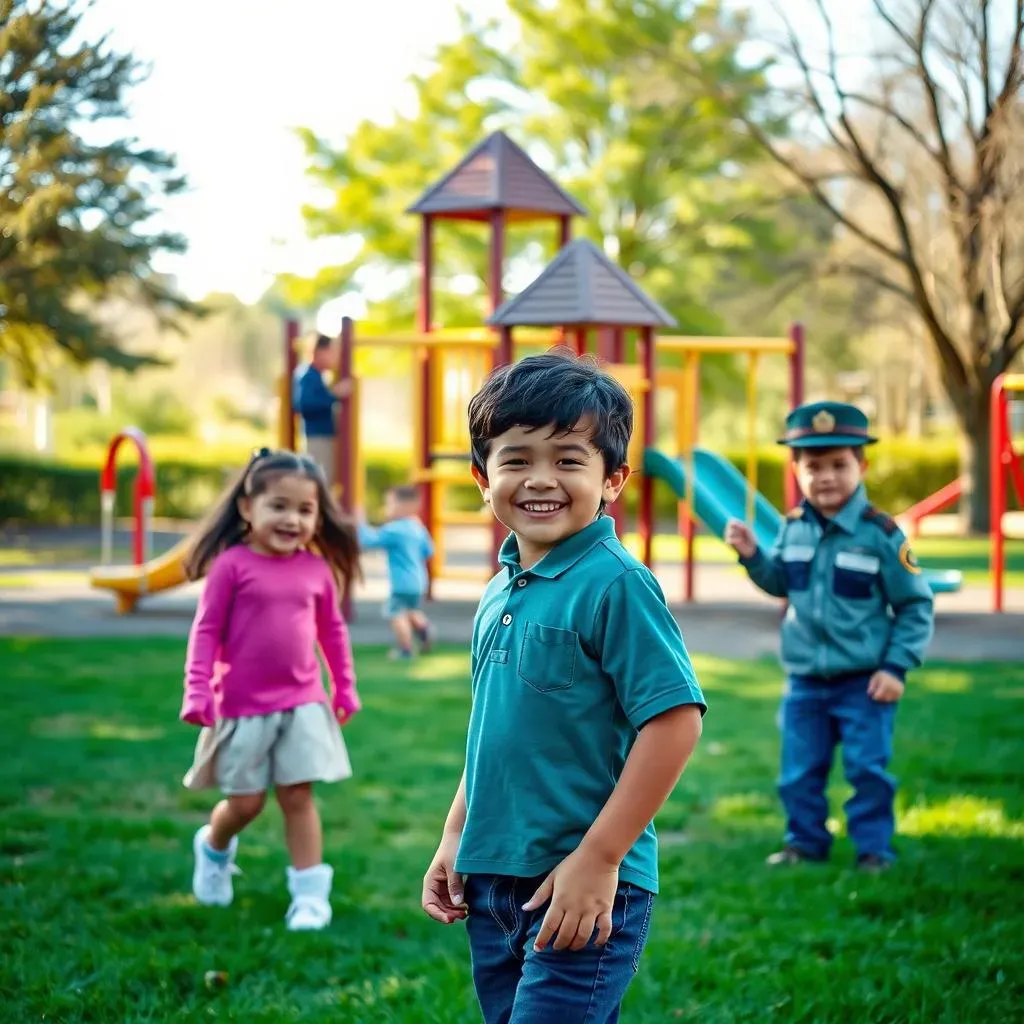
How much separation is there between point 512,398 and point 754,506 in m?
9.86

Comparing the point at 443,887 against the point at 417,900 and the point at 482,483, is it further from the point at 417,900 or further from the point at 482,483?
the point at 417,900

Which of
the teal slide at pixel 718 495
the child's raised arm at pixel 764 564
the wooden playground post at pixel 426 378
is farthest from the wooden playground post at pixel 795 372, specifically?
the child's raised arm at pixel 764 564

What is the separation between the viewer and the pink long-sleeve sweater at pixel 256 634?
439cm

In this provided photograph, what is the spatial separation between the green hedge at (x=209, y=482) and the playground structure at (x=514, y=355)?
13.7 meters

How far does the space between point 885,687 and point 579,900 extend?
2.94 meters

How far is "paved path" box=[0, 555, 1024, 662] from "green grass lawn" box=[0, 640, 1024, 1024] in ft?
10.9

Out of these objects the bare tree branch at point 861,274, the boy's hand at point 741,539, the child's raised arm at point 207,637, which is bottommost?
the child's raised arm at point 207,637

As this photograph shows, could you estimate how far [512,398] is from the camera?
7.82 ft

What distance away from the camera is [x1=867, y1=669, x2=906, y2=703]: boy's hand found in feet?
16.1

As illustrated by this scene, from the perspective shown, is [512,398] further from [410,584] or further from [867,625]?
[410,584]

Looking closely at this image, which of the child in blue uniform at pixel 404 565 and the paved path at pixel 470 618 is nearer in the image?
the child in blue uniform at pixel 404 565

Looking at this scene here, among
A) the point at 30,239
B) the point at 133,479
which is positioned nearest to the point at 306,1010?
the point at 30,239

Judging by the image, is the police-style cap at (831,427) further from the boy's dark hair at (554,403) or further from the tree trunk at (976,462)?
the tree trunk at (976,462)

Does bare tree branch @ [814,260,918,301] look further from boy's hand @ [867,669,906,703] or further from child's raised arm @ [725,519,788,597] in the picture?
boy's hand @ [867,669,906,703]
